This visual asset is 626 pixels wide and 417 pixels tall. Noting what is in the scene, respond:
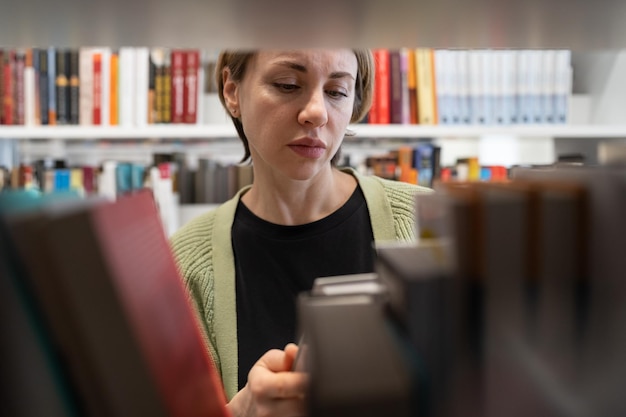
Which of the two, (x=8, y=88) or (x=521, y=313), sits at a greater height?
(x=8, y=88)

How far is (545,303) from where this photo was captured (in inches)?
13.3

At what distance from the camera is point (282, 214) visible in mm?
1282

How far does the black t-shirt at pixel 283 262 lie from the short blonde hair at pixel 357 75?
24 centimetres

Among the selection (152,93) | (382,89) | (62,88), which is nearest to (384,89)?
(382,89)

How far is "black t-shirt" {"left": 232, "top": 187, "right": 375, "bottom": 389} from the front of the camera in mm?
1159

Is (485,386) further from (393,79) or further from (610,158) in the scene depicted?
(393,79)

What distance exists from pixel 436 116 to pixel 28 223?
1963 mm

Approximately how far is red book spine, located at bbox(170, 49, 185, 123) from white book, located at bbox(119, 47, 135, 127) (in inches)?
5.5

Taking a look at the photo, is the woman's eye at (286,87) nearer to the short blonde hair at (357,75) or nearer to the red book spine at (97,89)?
the short blonde hair at (357,75)

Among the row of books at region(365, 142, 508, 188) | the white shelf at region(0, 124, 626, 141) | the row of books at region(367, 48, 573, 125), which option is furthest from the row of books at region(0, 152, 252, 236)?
the row of books at region(367, 48, 573, 125)

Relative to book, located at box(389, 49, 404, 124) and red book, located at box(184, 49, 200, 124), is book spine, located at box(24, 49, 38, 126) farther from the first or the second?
book, located at box(389, 49, 404, 124)

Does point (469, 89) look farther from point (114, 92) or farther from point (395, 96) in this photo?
point (114, 92)

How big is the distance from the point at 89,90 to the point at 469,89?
140cm

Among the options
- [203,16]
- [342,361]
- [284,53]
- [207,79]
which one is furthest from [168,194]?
[342,361]
